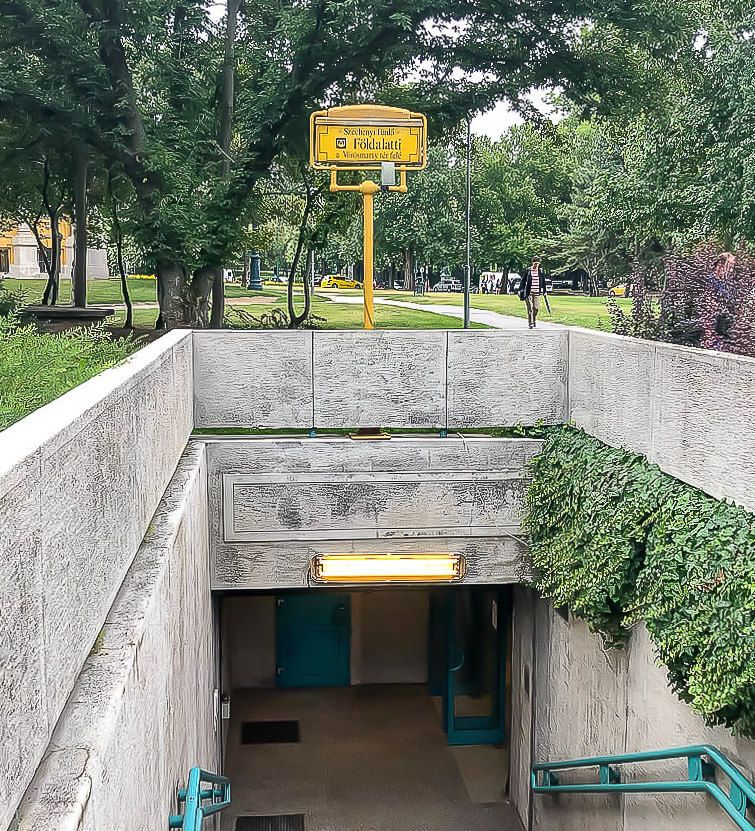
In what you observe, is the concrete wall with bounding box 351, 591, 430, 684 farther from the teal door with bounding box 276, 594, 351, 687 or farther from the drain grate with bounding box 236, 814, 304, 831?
the drain grate with bounding box 236, 814, 304, 831

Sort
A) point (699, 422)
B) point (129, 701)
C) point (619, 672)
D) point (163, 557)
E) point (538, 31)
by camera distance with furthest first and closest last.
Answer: point (538, 31), point (619, 672), point (699, 422), point (163, 557), point (129, 701)

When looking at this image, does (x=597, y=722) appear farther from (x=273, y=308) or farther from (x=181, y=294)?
(x=273, y=308)

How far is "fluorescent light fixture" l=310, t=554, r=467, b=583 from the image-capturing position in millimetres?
8469

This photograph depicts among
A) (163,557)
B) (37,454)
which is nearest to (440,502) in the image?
(163,557)

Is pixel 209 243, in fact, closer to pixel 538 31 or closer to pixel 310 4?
pixel 310 4

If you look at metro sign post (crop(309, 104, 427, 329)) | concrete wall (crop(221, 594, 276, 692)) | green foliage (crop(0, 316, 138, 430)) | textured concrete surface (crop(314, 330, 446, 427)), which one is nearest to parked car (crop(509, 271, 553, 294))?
concrete wall (crop(221, 594, 276, 692))

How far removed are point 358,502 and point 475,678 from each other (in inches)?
166

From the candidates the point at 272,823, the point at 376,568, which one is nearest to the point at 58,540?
the point at 376,568

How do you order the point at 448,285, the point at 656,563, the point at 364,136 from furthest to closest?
the point at 448,285 → the point at 364,136 → the point at 656,563

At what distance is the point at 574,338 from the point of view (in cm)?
870

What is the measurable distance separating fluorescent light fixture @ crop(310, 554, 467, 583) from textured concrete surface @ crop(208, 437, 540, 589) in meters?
0.21

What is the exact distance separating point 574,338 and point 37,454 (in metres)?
6.66

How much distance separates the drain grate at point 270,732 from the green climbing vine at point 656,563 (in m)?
4.90

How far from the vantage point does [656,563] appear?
584 centimetres
